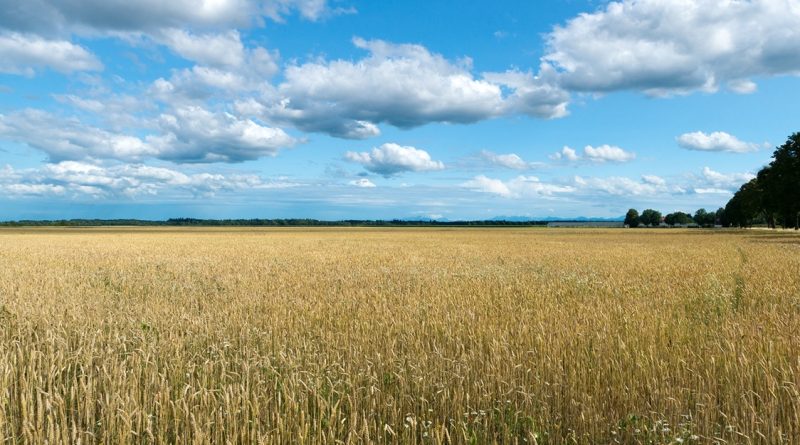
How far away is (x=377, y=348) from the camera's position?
704 centimetres

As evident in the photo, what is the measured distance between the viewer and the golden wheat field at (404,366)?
177 inches

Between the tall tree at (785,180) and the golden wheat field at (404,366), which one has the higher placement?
the tall tree at (785,180)

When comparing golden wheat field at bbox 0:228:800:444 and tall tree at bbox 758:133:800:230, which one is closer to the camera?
golden wheat field at bbox 0:228:800:444

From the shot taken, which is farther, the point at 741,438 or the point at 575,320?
the point at 575,320

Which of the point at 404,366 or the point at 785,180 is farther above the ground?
the point at 785,180

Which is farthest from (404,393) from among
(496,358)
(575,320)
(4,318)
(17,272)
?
(17,272)

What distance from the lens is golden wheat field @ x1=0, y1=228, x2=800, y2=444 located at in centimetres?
451

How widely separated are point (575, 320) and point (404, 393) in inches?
172

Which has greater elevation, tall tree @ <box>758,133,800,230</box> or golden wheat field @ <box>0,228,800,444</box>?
tall tree @ <box>758,133,800,230</box>

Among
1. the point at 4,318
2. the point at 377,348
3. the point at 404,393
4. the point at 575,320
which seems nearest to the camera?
the point at 404,393

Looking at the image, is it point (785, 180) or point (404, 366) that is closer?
point (404, 366)

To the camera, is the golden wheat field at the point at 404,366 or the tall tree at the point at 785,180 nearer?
the golden wheat field at the point at 404,366

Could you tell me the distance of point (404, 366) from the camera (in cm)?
610

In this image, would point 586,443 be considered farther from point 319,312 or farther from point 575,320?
point 319,312
